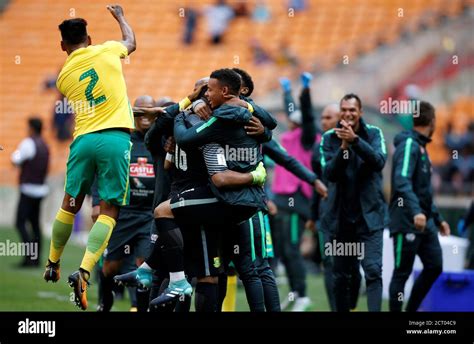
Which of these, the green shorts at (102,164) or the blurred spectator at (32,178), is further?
the blurred spectator at (32,178)

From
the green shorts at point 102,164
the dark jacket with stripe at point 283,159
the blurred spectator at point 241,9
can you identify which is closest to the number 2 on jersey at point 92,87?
the green shorts at point 102,164

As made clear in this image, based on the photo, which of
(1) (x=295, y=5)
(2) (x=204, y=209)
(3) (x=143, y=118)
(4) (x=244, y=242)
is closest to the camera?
(2) (x=204, y=209)

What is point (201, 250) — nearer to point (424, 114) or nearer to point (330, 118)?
point (424, 114)

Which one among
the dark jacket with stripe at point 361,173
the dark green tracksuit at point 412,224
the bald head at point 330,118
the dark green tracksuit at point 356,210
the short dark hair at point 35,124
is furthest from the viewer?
the short dark hair at point 35,124

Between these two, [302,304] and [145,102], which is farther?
[302,304]

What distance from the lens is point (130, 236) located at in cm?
1112

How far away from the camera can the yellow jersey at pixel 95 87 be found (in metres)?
9.45

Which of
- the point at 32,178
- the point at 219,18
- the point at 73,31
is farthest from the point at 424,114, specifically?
the point at 219,18

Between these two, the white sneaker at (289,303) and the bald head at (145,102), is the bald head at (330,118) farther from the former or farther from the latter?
the bald head at (145,102)

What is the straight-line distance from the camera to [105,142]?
9.45 m

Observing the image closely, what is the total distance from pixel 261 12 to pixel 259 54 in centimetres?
187

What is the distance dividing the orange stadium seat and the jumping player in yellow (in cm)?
1784

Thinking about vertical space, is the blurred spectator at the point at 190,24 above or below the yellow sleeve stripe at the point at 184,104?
above

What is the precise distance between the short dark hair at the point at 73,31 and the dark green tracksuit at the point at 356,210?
8.45 ft
